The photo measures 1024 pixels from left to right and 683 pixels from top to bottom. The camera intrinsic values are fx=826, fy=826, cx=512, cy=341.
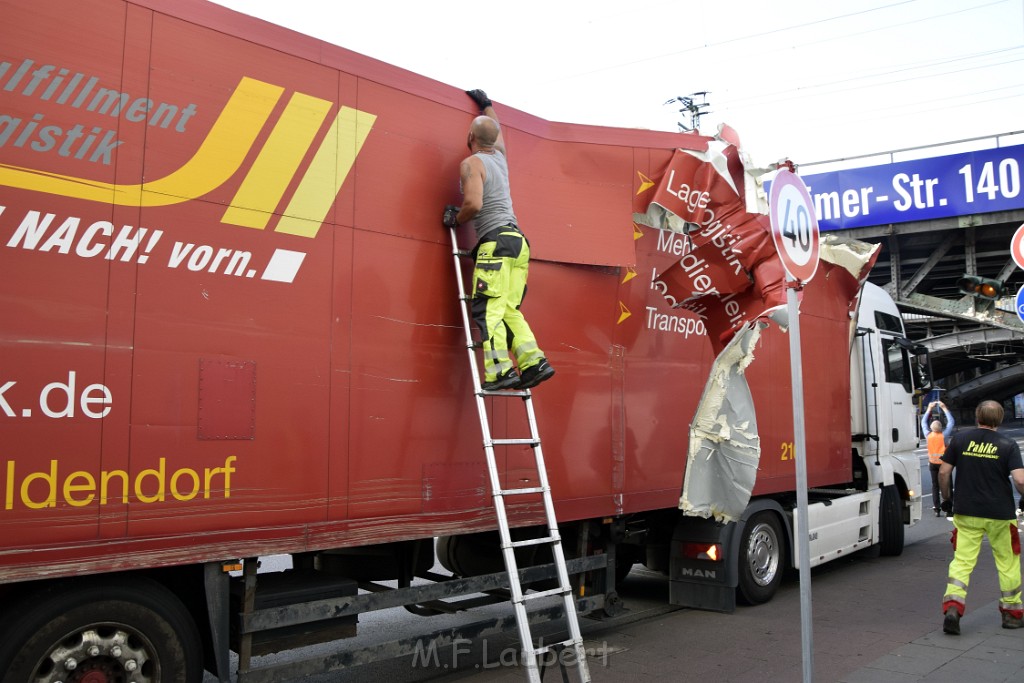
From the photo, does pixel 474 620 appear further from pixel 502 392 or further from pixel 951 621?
pixel 951 621

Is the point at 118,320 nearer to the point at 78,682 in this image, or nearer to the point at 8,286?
the point at 8,286

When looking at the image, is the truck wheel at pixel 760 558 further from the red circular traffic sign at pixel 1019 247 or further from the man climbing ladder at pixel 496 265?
the red circular traffic sign at pixel 1019 247

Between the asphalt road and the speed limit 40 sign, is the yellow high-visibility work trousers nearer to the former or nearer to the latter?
the speed limit 40 sign

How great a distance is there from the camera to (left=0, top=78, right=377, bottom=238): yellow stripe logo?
3777mm

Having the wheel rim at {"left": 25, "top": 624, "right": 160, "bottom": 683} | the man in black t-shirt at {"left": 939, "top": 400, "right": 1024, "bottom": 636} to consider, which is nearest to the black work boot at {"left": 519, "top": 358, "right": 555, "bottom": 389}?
the wheel rim at {"left": 25, "top": 624, "right": 160, "bottom": 683}

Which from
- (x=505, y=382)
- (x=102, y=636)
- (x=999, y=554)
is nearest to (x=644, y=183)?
(x=505, y=382)

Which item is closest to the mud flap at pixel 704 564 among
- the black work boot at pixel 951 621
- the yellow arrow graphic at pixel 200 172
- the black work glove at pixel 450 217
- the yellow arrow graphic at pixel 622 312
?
the black work boot at pixel 951 621

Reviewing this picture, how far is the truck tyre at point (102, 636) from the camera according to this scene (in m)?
3.36

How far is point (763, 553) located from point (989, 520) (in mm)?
1930

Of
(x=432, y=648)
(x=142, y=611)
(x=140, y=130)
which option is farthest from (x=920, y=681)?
(x=140, y=130)

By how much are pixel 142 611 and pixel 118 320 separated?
131 cm

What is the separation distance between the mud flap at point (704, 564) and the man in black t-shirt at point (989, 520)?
5.50ft

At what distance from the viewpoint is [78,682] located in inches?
139

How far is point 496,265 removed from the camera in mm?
4855
